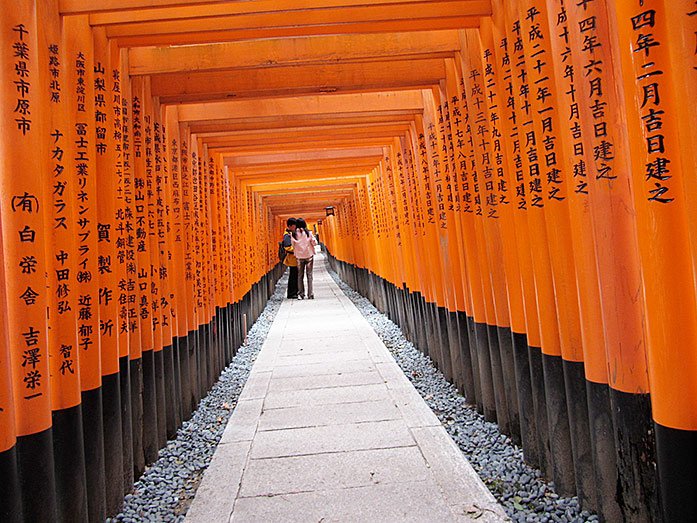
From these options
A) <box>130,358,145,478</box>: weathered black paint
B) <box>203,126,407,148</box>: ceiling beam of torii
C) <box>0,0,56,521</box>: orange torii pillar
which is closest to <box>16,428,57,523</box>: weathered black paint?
<box>0,0,56,521</box>: orange torii pillar

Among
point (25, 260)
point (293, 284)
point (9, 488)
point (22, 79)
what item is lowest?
point (9, 488)

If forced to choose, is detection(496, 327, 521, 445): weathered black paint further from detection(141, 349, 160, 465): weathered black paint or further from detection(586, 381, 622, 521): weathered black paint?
detection(141, 349, 160, 465): weathered black paint

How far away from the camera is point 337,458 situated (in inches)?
126

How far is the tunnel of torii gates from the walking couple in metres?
6.56

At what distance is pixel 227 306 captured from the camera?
6.55 meters

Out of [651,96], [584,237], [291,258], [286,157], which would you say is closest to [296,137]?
[286,157]

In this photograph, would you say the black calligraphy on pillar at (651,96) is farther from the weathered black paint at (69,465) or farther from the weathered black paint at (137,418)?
the weathered black paint at (137,418)

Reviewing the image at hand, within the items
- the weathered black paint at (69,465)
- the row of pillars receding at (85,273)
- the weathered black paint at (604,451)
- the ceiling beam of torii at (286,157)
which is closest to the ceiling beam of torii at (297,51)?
the row of pillars receding at (85,273)

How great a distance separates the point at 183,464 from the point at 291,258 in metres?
9.81

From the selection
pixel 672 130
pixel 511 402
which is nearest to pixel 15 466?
pixel 672 130

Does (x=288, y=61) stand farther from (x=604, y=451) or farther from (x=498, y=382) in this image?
(x=604, y=451)

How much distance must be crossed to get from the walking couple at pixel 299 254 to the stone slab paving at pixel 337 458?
6.32 meters

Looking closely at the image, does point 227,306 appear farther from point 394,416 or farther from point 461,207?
point 461,207

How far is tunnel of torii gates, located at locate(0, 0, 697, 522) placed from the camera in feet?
5.38
